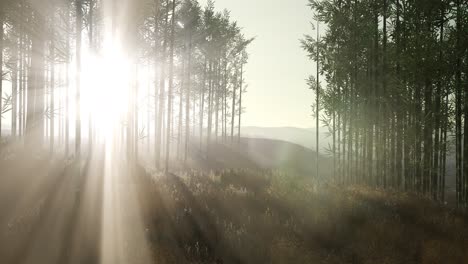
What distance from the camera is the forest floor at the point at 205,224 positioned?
6.90m

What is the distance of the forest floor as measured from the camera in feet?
22.6

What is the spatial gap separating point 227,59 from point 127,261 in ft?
101

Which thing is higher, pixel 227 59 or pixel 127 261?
pixel 227 59

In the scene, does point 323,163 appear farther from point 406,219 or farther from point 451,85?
point 406,219

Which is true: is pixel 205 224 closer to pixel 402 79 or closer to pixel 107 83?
pixel 402 79

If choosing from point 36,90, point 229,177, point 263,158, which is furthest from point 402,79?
point 263,158

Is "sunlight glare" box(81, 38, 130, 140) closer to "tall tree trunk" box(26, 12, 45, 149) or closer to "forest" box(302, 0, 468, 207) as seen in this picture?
"tall tree trunk" box(26, 12, 45, 149)

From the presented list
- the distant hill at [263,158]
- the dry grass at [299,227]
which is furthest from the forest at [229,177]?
the distant hill at [263,158]

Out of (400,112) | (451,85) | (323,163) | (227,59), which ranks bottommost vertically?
(323,163)

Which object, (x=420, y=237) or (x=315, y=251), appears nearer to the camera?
(x=315, y=251)

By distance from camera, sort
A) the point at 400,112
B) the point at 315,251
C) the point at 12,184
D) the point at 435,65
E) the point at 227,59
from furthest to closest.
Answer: the point at 227,59, the point at 400,112, the point at 435,65, the point at 12,184, the point at 315,251

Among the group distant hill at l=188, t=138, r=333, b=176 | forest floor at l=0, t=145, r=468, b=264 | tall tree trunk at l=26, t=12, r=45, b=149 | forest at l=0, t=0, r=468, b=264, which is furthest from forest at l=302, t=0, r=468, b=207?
tall tree trunk at l=26, t=12, r=45, b=149

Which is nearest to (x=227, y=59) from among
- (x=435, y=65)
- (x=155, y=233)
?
(x=435, y=65)

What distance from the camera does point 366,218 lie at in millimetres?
9398
